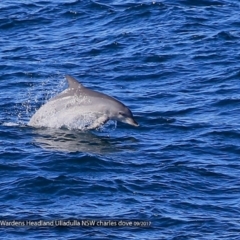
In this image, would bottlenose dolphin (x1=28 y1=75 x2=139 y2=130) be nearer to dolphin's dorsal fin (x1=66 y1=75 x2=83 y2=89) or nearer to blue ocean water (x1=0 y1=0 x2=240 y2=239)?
dolphin's dorsal fin (x1=66 y1=75 x2=83 y2=89)

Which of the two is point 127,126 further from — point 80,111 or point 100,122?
point 80,111

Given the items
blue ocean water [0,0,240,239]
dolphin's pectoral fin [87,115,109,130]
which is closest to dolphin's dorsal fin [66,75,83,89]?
dolphin's pectoral fin [87,115,109,130]

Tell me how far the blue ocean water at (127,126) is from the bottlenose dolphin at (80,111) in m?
0.38

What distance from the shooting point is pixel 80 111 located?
78.8ft

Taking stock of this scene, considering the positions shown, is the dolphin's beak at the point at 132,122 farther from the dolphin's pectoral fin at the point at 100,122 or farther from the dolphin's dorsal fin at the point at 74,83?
the dolphin's dorsal fin at the point at 74,83

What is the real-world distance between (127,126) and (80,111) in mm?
1378

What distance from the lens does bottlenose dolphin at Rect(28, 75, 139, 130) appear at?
23.9 m

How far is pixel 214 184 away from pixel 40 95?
8.98 m

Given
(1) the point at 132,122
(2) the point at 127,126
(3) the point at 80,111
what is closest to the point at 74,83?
(3) the point at 80,111

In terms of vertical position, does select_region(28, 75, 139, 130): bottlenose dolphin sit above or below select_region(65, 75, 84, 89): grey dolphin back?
below

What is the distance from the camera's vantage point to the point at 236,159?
853 inches

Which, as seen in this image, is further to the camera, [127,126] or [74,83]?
[127,126]

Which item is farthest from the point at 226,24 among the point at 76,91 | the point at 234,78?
the point at 76,91

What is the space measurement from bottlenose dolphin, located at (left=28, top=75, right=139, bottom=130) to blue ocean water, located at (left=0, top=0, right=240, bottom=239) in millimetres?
377
